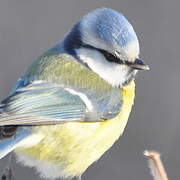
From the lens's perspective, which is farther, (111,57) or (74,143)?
(111,57)

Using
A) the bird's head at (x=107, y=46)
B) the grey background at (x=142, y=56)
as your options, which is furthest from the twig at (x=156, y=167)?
the grey background at (x=142, y=56)

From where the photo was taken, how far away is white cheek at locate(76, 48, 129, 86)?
4.16 metres

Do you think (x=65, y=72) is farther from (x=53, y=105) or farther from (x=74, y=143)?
(x=74, y=143)

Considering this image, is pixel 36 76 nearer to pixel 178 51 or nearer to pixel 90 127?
pixel 90 127

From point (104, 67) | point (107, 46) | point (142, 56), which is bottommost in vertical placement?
point (142, 56)

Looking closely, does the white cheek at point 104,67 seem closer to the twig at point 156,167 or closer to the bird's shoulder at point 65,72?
the bird's shoulder at point 65,72

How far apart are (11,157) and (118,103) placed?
56cm

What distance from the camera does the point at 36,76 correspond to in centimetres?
409

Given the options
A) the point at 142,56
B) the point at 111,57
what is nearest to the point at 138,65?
the point at 111,57

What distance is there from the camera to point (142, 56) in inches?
247

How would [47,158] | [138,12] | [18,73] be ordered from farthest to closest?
[138,12] < [18,73] < [47,158]

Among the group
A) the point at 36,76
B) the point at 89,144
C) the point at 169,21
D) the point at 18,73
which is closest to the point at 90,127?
the point at 89,144

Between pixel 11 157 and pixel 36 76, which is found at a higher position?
pixel 36 76

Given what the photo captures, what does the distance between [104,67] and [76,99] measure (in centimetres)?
21
